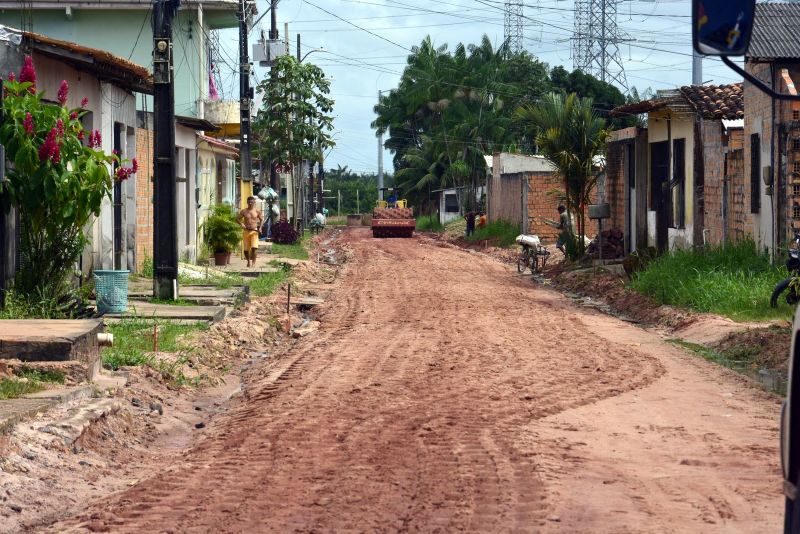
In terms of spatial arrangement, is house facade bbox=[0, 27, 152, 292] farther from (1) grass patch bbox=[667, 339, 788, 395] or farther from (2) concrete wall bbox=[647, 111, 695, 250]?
(2) concrete wall bbox=[647, 111, 695, 250]

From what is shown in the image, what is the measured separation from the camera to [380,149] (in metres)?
86.4

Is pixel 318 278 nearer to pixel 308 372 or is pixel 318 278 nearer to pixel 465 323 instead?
pixel 465 323

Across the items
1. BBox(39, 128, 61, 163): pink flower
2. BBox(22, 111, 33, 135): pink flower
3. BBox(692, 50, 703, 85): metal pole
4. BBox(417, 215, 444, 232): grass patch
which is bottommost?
BBox(417, 215, 444, 232): grass patch

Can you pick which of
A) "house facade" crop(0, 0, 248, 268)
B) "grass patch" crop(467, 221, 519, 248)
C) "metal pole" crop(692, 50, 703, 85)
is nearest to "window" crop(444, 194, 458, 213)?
"grass patch" crop(467, 221, 519, 248)

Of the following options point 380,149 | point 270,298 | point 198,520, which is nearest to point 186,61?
point 270,298

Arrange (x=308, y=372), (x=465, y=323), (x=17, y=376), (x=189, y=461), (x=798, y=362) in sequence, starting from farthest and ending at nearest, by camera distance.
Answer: (x=465, y=323) < (x=308, y=372) < (x=17, y=376) < (x=189, y=461) < (x=798, y=362)

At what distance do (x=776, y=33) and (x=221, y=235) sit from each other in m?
14.0

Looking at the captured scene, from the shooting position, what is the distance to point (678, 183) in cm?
2584

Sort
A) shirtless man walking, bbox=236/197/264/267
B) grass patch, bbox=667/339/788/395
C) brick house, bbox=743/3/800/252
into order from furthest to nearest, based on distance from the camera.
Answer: shirtless man walking, bbox=236/197/264/267 → brick house, bbox=743/3/800/252 → grass patch, bbox=667/339/788/395

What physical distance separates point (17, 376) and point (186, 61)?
90.6 feet

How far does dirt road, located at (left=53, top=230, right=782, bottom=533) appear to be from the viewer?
6.39 m

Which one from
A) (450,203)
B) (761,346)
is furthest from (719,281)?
(450,203)

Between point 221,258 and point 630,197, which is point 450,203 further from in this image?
point 221,258

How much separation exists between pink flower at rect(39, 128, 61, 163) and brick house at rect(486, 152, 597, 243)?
86.4 feet
